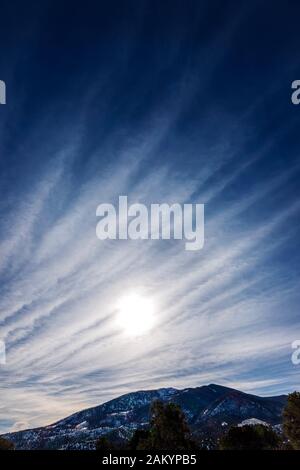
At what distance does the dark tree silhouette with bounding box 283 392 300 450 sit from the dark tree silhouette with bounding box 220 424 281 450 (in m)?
4.57

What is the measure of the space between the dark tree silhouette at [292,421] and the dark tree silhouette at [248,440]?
457cm

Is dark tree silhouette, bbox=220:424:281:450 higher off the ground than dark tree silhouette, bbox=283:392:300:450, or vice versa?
dark tree silhouette, bbox=283:392:300:450

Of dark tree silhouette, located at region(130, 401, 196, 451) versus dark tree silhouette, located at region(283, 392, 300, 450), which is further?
dark tree silhouette, located at region(283, 392, 300, 450)

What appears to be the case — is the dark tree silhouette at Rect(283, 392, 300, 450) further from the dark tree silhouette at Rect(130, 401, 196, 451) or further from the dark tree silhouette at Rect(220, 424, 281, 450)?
the dark tree silhouette at Rect(130, 401, 196, 451)

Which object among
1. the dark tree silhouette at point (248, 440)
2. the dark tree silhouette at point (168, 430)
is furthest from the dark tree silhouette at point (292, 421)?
the dark tree silhouette at point (168, 430)

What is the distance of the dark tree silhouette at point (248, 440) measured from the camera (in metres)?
74.0

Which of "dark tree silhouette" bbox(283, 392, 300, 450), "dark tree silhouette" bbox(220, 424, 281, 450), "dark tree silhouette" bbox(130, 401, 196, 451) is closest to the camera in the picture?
"dark tree silhouette" bbox(130, 401, 196, 451)

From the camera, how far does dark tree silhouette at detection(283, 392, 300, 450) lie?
7262 cm

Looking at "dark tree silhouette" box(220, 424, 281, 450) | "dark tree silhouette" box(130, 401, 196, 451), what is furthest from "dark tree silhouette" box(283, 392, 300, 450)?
"dark tree silhouette" box(130, 401, 196, 451)

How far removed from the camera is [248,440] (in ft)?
246

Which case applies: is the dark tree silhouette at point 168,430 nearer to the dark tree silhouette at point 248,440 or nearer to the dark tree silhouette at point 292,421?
the dark tree silhouette at point 248,440
